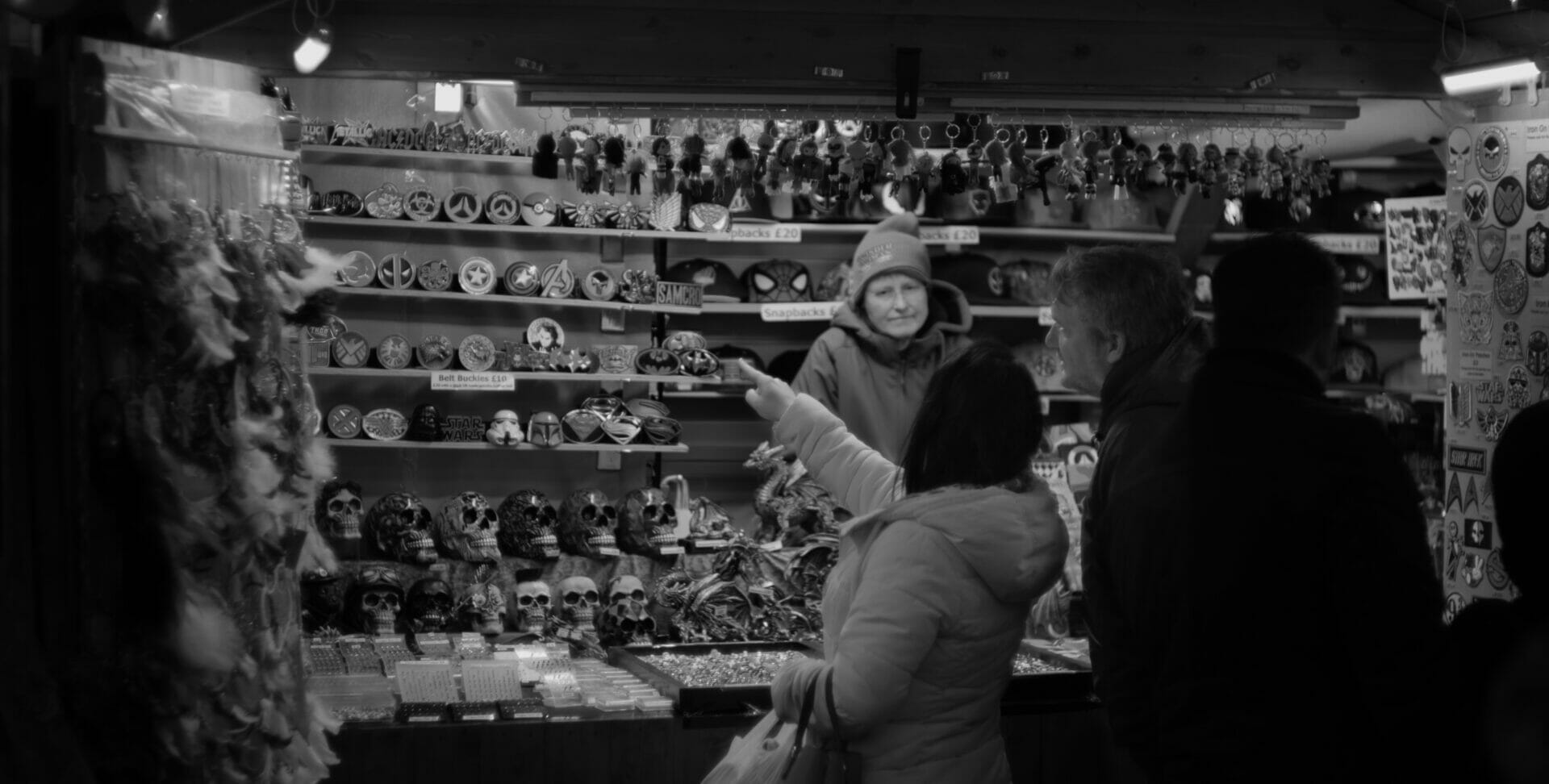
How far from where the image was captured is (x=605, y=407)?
598cm

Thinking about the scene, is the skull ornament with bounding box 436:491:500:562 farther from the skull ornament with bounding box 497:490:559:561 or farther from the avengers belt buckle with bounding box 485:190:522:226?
the avengers belt buckle with bounding box 485:190:522:226

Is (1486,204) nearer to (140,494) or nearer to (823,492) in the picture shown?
(823,492)

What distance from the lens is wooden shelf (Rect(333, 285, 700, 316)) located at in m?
5.86

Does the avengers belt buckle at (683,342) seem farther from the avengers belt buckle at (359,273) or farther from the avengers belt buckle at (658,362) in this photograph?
the avengers belt buckle at (359,273)

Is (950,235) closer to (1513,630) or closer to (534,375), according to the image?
(534,375)

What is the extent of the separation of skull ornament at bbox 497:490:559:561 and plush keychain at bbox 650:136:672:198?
50.5 inches

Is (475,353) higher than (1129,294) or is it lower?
lower

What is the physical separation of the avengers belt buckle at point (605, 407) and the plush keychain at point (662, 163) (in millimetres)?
1080

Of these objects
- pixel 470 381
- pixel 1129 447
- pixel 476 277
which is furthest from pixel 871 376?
pixel 1129 447

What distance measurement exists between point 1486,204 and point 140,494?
3991 mm

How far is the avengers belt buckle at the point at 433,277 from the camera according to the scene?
233 inches

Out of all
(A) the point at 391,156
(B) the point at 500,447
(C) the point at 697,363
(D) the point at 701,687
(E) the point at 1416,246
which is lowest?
(D) the point at 701,687

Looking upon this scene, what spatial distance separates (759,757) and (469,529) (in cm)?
308

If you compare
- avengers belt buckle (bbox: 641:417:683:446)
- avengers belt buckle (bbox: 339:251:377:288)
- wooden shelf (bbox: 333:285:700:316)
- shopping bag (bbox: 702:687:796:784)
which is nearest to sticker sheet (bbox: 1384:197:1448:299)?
wooden shelf (bbox: 333:285:700:316)
